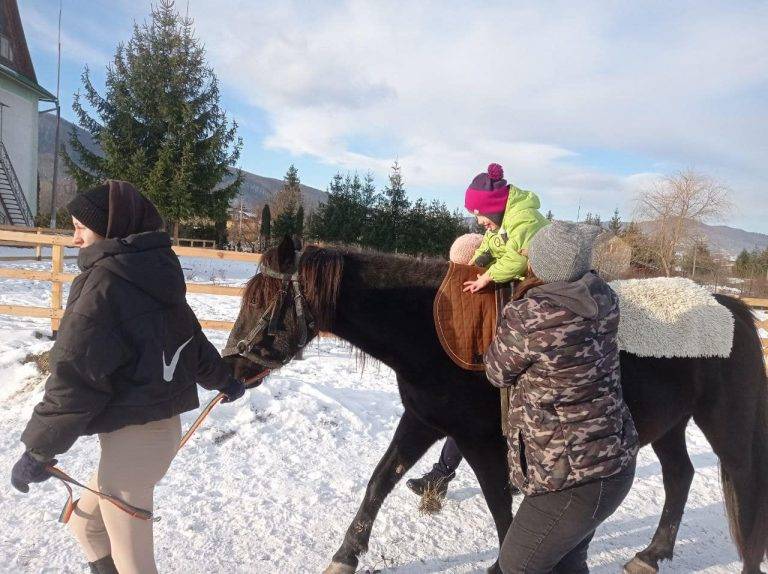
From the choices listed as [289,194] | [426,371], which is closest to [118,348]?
[426,371]

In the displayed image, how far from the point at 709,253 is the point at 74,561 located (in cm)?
3494

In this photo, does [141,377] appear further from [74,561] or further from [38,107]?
[38,107]

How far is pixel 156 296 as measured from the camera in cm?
167

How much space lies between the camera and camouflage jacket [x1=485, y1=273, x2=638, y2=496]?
5.13 ft

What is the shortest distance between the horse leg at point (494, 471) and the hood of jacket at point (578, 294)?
93cm

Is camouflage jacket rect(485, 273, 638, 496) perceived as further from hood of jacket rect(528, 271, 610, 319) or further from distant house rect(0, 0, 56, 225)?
distant house rect(0, 0, 56, 225)

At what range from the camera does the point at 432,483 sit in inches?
130

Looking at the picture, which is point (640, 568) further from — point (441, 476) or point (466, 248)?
point (466, 248)

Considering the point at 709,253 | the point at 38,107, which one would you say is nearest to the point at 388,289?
the point at 38,107

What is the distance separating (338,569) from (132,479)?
1319 mm

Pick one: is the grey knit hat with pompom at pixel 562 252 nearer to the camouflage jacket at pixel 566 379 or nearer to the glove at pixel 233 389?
the camouflage jacket at pixel 566 379

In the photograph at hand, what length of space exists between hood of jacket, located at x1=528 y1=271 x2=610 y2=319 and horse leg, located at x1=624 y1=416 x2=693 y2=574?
1925 mm

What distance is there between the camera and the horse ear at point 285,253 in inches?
88.5

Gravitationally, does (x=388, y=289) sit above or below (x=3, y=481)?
above
